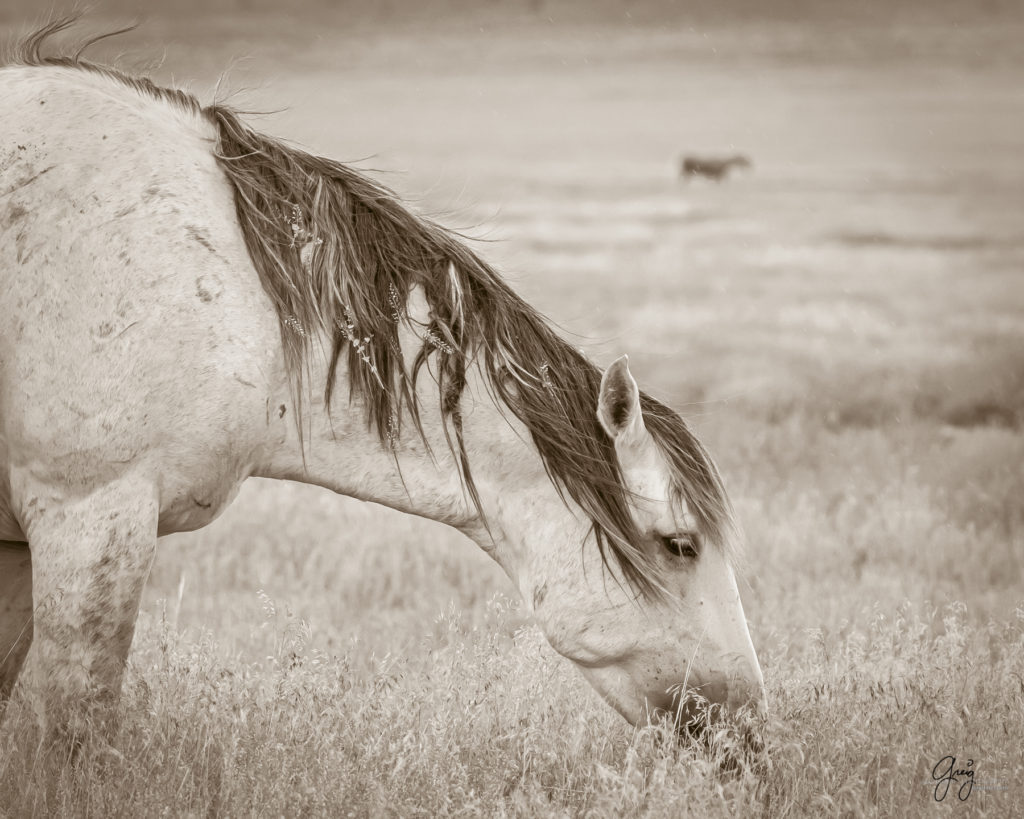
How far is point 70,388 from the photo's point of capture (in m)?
3.11

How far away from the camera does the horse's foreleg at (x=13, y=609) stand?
3670mm

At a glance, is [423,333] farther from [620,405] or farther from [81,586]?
[81,586]

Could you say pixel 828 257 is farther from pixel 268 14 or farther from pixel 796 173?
pixel 268 14

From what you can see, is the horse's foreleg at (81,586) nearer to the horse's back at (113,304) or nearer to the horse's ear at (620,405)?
the horse's back at (113,304)

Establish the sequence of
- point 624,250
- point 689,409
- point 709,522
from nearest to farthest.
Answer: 1. point 709,522
2. point 689,409
3. point 624,250

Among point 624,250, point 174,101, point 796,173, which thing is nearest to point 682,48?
point 796,173

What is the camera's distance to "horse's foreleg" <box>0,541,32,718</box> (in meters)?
3.67

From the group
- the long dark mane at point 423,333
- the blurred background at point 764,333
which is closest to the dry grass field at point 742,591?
the blurred background at point 764,333

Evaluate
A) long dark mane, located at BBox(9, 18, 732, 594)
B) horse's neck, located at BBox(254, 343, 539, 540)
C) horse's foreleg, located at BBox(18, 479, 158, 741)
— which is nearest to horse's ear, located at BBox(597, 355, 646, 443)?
long dark mane, located at BBox(9, 18, 732, 594)

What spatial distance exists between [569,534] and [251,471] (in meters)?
1.02
